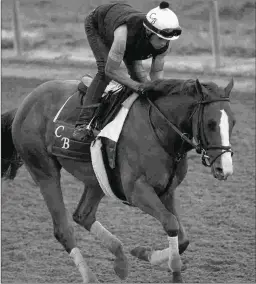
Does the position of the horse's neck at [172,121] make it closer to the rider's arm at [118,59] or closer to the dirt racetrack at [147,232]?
the rider's arm at [118,59]

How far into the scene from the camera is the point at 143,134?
20.9 ft

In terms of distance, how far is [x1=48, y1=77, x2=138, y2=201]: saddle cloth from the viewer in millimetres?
6484

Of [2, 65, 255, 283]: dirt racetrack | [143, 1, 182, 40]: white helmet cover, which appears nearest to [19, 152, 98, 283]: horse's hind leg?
[2, 65, 255, 283]: dirt racetrack

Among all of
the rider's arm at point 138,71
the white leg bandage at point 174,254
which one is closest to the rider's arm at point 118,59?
the rider's arm at point 138,71

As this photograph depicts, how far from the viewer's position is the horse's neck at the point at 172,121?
615 cm

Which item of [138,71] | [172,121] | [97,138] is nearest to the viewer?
[172,121]

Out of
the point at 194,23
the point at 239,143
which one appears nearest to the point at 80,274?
the point at 239,143

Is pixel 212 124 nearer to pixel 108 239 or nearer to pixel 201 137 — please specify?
pixel 201 137

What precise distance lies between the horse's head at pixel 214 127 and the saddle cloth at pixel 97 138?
0.70 m

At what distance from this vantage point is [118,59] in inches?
248

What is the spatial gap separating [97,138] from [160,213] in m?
0.84

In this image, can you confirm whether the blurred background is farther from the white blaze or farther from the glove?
the white blaze

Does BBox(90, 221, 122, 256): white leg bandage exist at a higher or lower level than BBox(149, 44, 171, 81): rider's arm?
lower

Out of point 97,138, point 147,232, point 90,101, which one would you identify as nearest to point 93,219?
point 97,138
